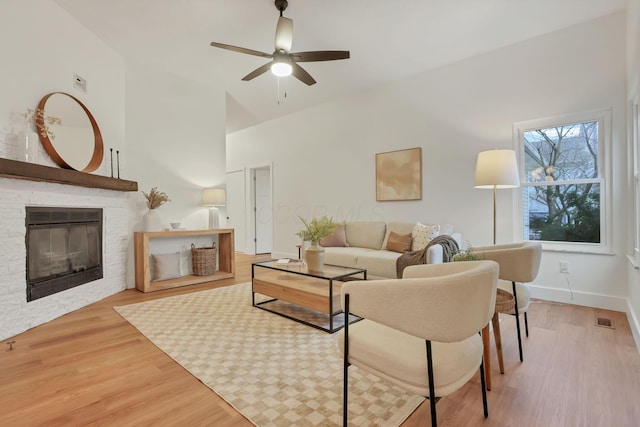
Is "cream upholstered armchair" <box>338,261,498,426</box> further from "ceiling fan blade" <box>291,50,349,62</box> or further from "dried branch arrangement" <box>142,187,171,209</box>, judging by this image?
"dried branch arrangement" <box>142,187,171,209</box>

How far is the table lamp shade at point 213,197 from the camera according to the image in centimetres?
495

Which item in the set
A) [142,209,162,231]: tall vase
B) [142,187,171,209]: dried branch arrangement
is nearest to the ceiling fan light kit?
[142,187,171,209]: dried branch arrangement

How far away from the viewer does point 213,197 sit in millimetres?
4949

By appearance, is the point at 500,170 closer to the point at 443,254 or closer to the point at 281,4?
the point at 443,254

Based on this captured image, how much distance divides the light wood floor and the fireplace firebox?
504mm

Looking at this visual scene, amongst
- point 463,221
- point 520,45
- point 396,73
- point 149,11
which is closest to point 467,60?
point 520,45

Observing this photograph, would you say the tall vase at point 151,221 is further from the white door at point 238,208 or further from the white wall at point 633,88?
the white wall at point 633,88

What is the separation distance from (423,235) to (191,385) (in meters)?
3.15

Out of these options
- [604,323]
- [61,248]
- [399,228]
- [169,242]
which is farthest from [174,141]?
[604,323]

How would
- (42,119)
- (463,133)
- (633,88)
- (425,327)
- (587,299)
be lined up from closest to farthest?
(425,327) → (633,88) → (42,119) → (587,299) → (463,133)

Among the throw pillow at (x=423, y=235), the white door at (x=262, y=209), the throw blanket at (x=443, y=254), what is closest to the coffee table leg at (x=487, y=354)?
the throw blanket at (x=443, y=254)

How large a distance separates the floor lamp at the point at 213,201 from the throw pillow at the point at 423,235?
9.69 ft

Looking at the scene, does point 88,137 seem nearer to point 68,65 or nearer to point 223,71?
point 68,65

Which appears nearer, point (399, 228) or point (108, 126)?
point (108, 126)
